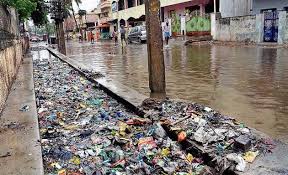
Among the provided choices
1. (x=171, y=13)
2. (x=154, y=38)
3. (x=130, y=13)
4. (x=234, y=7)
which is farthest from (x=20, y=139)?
(x=130, y=13)

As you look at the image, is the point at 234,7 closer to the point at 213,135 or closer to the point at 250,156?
the point at 213,135

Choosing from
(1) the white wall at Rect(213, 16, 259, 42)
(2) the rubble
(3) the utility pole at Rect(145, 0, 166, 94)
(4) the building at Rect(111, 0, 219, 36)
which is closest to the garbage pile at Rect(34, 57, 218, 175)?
(2) the rubble

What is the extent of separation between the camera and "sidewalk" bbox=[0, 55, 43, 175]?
11.9 ft

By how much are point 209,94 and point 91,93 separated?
2.92 m

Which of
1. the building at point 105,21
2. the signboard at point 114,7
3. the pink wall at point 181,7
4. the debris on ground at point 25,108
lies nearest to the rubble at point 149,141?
the debris on ground at point 25,108

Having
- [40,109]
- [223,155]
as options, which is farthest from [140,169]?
[40,109]

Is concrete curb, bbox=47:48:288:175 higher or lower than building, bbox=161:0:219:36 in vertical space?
lower

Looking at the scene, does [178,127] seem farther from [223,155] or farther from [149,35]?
[149,35]

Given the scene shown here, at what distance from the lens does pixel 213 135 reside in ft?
14.8

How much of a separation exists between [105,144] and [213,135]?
4.63 ft

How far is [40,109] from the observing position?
22.7ft

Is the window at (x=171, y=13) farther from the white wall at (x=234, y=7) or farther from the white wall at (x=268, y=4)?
the white wall at (x=268, y=4)

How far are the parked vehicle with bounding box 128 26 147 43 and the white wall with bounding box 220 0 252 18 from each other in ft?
24.9

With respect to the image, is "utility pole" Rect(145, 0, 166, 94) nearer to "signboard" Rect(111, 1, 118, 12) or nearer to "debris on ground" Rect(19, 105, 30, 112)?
"debris on ground" Rect(19, 105, 30, 112)
